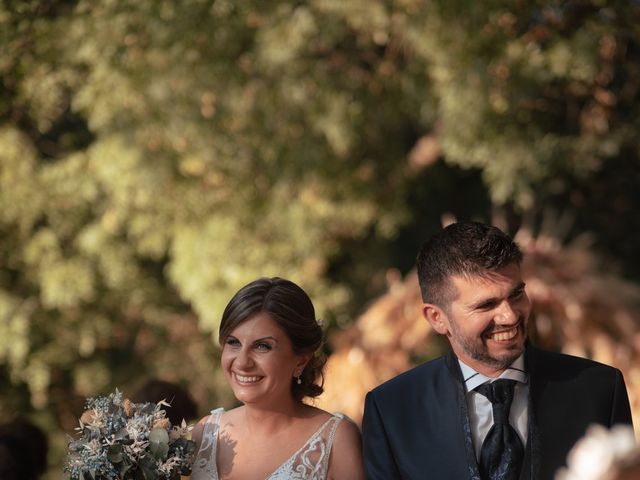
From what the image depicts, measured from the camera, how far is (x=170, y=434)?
3322 mm

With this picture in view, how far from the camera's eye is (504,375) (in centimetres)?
Answer: 297

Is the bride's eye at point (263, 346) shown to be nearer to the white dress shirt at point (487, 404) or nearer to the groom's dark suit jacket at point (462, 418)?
the groom's dark suit jacket at point (462, 418)

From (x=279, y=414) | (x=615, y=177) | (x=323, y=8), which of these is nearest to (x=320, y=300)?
(x=323, y=8)

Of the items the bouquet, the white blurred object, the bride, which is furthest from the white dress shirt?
the white blurred object

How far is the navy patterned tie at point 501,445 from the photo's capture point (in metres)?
2.87

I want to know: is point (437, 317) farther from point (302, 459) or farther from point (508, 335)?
point (302, 459)

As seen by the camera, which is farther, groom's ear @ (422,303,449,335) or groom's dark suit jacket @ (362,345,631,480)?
Answer: groom's ear @ (422,303,449,335)

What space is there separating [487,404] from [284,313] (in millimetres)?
826

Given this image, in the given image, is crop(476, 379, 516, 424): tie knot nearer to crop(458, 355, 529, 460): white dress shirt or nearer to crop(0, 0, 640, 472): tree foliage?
crop(458, 355, 529, 460): white dress shirt

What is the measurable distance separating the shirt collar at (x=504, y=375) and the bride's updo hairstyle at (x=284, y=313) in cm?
70

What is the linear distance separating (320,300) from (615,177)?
312cm

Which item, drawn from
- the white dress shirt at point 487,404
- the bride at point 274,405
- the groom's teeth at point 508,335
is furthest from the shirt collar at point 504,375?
the bride at point 274,405

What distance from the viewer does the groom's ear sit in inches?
119

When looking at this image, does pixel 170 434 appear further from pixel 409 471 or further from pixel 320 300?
pixel 320 300
